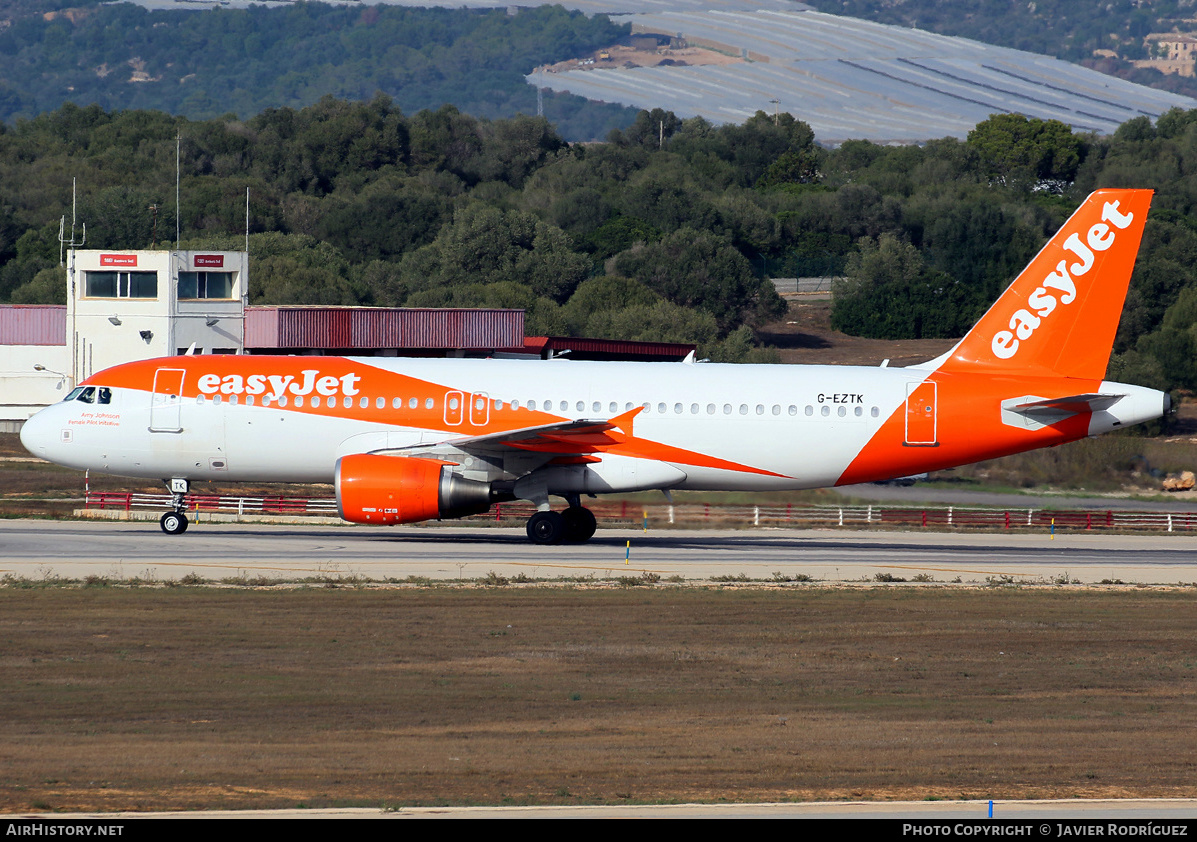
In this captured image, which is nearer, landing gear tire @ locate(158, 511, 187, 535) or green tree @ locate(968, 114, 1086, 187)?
landing gear tire @ locate(158, 511, 187, 535)

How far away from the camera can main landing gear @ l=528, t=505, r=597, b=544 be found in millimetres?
36062

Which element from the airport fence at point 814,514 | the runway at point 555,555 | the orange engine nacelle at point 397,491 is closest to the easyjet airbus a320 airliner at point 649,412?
the orange engine nacelle at point 397,491

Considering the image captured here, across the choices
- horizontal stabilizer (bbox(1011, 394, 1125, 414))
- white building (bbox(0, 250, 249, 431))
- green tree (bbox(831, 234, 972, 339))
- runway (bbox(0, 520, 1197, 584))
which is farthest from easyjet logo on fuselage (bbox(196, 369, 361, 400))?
green tree (bbox(831, 234, 972, 339))

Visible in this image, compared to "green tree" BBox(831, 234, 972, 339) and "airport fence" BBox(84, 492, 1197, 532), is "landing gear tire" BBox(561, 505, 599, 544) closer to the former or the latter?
"airport fence" BBox(84, 492, 1197, 532)

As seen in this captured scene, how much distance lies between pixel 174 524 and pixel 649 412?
40.3 feet

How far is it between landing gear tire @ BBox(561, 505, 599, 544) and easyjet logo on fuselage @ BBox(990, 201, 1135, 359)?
37.3 ft

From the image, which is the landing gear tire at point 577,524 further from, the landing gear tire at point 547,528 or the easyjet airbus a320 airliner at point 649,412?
the landing gear tire at point 547,528

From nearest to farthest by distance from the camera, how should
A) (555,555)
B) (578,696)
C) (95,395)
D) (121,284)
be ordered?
1. (578,696)
2. (555,555)
3. (95,395)
4. (121,284)

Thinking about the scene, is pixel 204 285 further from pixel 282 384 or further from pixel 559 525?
pixel 559 525

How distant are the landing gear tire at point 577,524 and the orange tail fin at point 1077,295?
413 inches

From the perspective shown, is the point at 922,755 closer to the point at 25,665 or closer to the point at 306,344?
the point at 25,665

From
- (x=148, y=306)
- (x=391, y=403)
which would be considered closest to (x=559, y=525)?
(x=391, y=403)

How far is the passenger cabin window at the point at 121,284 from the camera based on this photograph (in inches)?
2611

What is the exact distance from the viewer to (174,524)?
120 feet
